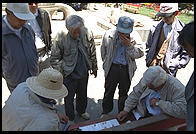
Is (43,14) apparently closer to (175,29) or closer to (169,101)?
(175,29)

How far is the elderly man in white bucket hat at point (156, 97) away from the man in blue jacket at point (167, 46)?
819 millimetres

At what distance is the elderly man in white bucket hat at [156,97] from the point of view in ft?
8.03

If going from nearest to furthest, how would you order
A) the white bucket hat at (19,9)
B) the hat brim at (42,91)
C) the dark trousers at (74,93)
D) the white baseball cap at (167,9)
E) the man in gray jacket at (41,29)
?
1. the hat brim at (42,91)
2. the white bucket hat at (19,9)
3. the white baseball cap at (167,9)
4. the dark trousers at (74,93)
5. the man in gray jacket at (41,29)

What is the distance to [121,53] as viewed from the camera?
3.22 meters

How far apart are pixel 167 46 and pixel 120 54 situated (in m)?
0.68

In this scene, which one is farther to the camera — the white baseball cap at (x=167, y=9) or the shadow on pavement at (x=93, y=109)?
the shadow on pavement at (x=93, y=109)

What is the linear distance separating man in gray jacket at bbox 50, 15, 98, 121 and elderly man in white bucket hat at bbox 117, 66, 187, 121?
2.57 ft

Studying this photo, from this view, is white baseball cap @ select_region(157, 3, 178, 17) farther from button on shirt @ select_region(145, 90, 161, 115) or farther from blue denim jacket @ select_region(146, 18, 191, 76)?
button on shirt @ select_region(145, 90, 161, 115)

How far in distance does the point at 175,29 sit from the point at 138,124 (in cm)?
162

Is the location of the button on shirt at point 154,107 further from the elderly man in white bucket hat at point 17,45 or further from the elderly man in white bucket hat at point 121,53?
the elderly man in white bucket hat at point 17,45

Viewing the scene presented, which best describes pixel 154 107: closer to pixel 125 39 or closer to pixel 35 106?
pixel 125 39

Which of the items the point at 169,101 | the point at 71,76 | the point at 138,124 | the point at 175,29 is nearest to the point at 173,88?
the point at 169,101

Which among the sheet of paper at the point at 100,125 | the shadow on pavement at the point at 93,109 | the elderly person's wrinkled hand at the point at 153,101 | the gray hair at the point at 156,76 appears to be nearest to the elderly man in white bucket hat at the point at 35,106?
the sheet of paper at the point at 100,125

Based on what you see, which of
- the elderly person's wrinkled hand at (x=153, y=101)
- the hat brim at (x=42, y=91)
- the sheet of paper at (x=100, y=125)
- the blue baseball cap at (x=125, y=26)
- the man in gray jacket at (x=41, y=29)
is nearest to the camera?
the hat brim at (x=42, y=91)
